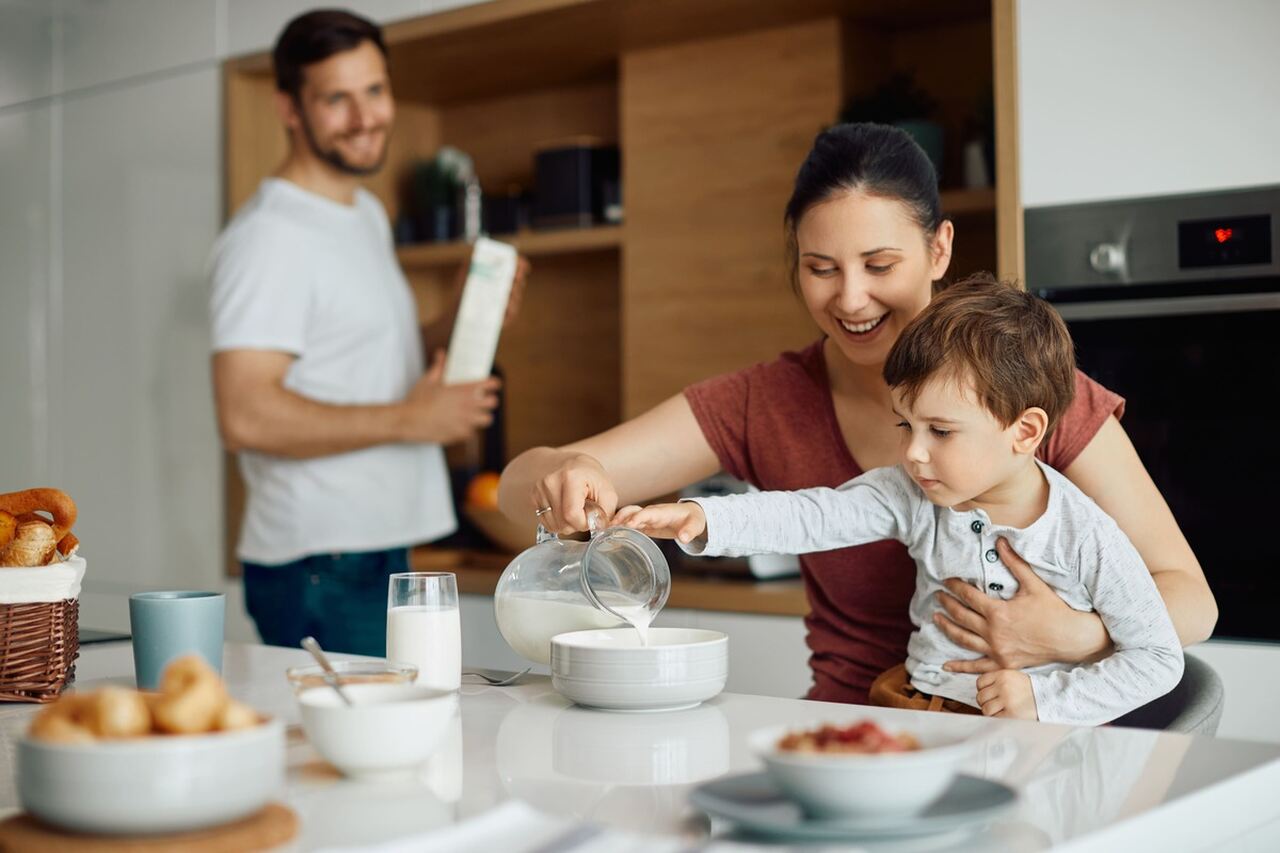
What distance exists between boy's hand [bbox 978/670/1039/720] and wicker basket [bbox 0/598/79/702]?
91 cm

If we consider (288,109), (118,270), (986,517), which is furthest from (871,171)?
(118,270)

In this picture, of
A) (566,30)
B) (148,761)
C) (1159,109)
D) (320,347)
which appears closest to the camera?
(148,761)

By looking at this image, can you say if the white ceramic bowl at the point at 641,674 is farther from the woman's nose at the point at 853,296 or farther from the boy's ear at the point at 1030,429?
the woman's nose at the point at 853,296

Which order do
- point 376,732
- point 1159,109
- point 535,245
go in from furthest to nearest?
1. point 535,245
2. point 1159,109
3. point 376,732

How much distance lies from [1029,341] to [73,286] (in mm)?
2960

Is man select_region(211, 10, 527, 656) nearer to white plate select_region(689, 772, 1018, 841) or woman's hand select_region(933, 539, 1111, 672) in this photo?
woman's hand select_region(933, 539, 1111, 672)

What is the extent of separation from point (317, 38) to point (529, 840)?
82.4 inches

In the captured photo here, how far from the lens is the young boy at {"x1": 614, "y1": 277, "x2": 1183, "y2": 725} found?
4.32 feet

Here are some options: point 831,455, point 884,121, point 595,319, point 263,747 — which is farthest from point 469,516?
point 263,747

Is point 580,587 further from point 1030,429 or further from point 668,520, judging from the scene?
point 1030,429

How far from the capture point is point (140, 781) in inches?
29.4

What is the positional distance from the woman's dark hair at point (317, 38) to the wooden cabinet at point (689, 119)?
1.25 feet

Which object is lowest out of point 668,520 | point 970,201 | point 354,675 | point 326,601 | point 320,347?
point 326,601

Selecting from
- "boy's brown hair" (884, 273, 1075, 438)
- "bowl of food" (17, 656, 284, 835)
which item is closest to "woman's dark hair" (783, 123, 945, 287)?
"boy's brown hair" (884, 273, 1075, 438)
